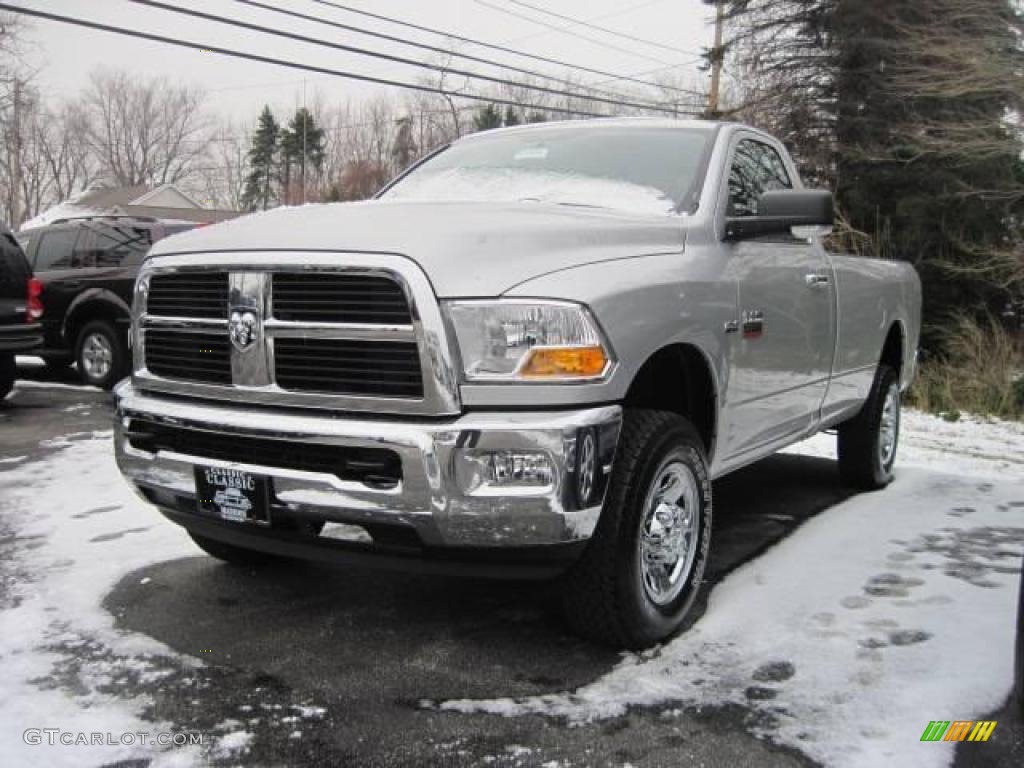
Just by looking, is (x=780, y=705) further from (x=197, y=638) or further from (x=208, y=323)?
(x=208, y=323)

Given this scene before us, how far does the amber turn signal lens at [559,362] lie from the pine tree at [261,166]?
2886 inches

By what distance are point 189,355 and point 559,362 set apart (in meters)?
1.31

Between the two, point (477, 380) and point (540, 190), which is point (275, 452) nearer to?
point (477, 380)

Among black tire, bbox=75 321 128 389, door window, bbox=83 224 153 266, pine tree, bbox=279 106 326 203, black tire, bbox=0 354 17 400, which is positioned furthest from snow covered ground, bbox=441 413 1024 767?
pine tree, bbox=279 106 326 203

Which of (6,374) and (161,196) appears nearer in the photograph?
(6,374)

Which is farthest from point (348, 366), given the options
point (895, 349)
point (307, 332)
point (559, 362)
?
point (895, 349)

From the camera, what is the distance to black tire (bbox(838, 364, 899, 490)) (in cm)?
559

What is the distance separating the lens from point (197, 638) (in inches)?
129

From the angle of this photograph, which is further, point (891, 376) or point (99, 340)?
point (99, 340)

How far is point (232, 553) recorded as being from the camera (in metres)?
4.00

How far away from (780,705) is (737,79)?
24.3m

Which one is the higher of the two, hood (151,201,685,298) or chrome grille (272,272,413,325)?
hood (151,201,685,298)

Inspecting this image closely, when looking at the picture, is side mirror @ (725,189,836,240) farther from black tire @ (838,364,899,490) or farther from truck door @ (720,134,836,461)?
black tire @ (838,364,899,490)

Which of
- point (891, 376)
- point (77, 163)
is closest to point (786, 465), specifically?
point (891, 376)
